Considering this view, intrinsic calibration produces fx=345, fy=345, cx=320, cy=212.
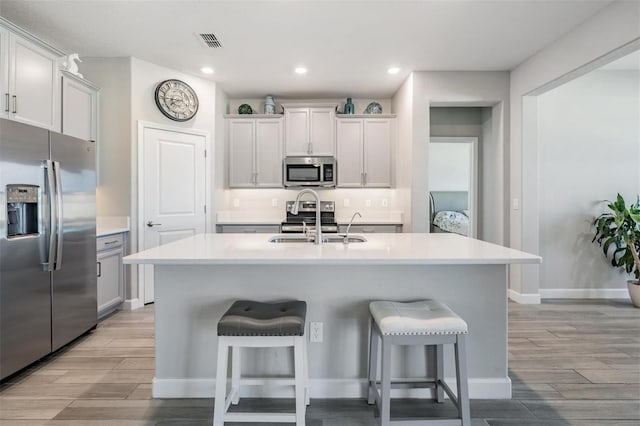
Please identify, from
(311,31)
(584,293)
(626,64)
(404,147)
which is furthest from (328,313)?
(626,64)

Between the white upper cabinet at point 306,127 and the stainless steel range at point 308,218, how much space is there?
741mm

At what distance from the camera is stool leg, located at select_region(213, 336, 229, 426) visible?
1.56 meters

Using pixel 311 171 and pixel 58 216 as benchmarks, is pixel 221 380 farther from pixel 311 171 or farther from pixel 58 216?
pixel 311 171

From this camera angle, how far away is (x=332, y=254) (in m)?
1.77

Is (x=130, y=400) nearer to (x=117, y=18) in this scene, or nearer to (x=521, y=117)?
(x=117, y=18)

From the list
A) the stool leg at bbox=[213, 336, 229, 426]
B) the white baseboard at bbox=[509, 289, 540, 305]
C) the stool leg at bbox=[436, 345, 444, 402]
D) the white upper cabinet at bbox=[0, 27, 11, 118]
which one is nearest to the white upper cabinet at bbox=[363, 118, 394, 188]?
the white baseboard at bbox=[509, 289, 540, 305]

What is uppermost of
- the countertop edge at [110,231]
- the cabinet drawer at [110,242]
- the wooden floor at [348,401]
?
the countertop edge at [110,231]

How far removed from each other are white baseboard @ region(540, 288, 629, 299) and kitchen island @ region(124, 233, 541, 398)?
256cm

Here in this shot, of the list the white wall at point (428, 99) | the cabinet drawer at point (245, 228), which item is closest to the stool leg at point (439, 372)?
the white wall at point (428, 99)

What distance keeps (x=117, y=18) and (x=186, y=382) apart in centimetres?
284

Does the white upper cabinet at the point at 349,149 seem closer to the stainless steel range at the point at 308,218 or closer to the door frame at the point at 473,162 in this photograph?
the stainless steel range at the point at 308,218

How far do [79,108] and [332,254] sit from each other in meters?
2.93

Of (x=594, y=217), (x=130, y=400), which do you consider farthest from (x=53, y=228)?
→ (x=594, y=217)

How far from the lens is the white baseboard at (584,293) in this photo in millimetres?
3945
